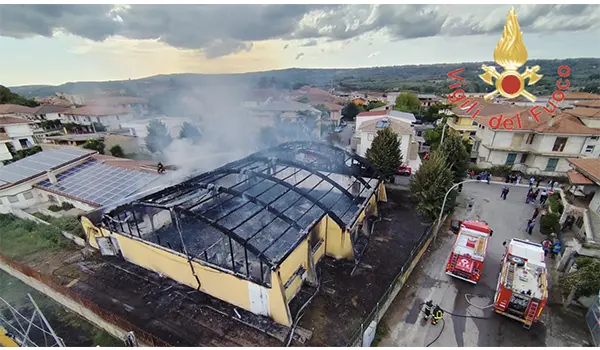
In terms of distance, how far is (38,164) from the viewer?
20.9 metres

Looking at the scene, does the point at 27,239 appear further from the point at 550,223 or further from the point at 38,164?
the point at 550,223

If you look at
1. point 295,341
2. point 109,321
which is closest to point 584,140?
point 295,341

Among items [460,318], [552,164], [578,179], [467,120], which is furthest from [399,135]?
[460,318]

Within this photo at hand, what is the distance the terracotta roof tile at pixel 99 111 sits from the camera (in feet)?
141

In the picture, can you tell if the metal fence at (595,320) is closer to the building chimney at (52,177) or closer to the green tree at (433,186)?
the green tree at (433,186)

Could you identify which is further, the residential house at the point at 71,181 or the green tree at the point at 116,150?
the green tree at the point at 116,150

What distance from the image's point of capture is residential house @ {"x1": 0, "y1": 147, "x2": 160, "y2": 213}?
58.0ft

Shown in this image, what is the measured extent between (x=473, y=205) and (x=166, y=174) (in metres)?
23.3

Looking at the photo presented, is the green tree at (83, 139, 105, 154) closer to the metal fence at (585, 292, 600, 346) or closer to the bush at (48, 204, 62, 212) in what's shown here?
the bush at (48, 204, 62, 212)

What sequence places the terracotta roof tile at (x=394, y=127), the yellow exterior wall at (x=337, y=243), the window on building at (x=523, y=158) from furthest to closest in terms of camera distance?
the terracotta roof tile at (x=394, y=127) → the window on building at (x=523, y=158) → the yellow exterior wall at (x=337, y=243)

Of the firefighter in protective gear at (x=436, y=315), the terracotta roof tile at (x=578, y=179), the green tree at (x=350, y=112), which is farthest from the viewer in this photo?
the green tree at (x=350, y=112)

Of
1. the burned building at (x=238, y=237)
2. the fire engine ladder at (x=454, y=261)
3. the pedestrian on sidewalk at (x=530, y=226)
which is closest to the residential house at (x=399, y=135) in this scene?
the pedestrian on sidewalk at (x=530, y=226)

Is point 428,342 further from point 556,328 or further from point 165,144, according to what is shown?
point 165,144

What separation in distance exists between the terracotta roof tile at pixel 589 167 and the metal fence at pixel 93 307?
21750mm
